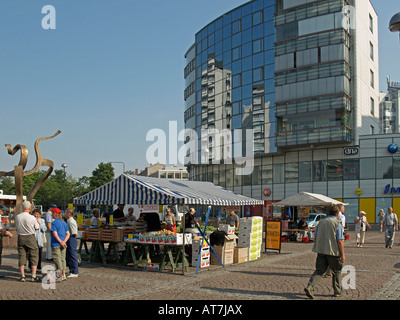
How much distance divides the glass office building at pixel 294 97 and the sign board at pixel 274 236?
87.8 ft

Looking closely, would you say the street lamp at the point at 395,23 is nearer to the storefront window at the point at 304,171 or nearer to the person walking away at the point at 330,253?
the person walking away at the point at 330,253

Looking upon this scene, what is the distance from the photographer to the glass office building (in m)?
43.3

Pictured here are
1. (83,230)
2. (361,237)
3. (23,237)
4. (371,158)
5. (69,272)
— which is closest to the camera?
(23,237)

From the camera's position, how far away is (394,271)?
41.9 ft

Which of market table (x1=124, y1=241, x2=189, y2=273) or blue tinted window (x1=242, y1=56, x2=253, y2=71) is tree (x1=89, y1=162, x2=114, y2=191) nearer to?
blue tinted window (x1=242, y1=56, x2=253, y2=71)

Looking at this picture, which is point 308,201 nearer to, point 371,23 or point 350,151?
point 350,151

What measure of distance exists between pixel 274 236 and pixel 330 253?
979 cm

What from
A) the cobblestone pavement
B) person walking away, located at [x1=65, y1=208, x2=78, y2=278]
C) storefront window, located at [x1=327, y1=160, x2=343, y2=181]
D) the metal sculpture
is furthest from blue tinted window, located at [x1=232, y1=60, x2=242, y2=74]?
person walking away, located at [x1=65, y1=208, x2=78, y2=278]

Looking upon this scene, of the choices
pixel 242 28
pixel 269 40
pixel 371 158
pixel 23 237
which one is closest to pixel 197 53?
pixel 242 28

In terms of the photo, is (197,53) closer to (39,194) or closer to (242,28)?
(242,28)

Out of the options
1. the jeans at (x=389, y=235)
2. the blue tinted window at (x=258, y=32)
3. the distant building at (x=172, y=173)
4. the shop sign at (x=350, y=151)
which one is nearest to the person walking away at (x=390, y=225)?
the jeans at (x=389, y=235)

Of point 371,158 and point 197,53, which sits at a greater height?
point 197,53

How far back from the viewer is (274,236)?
60.6 ft
